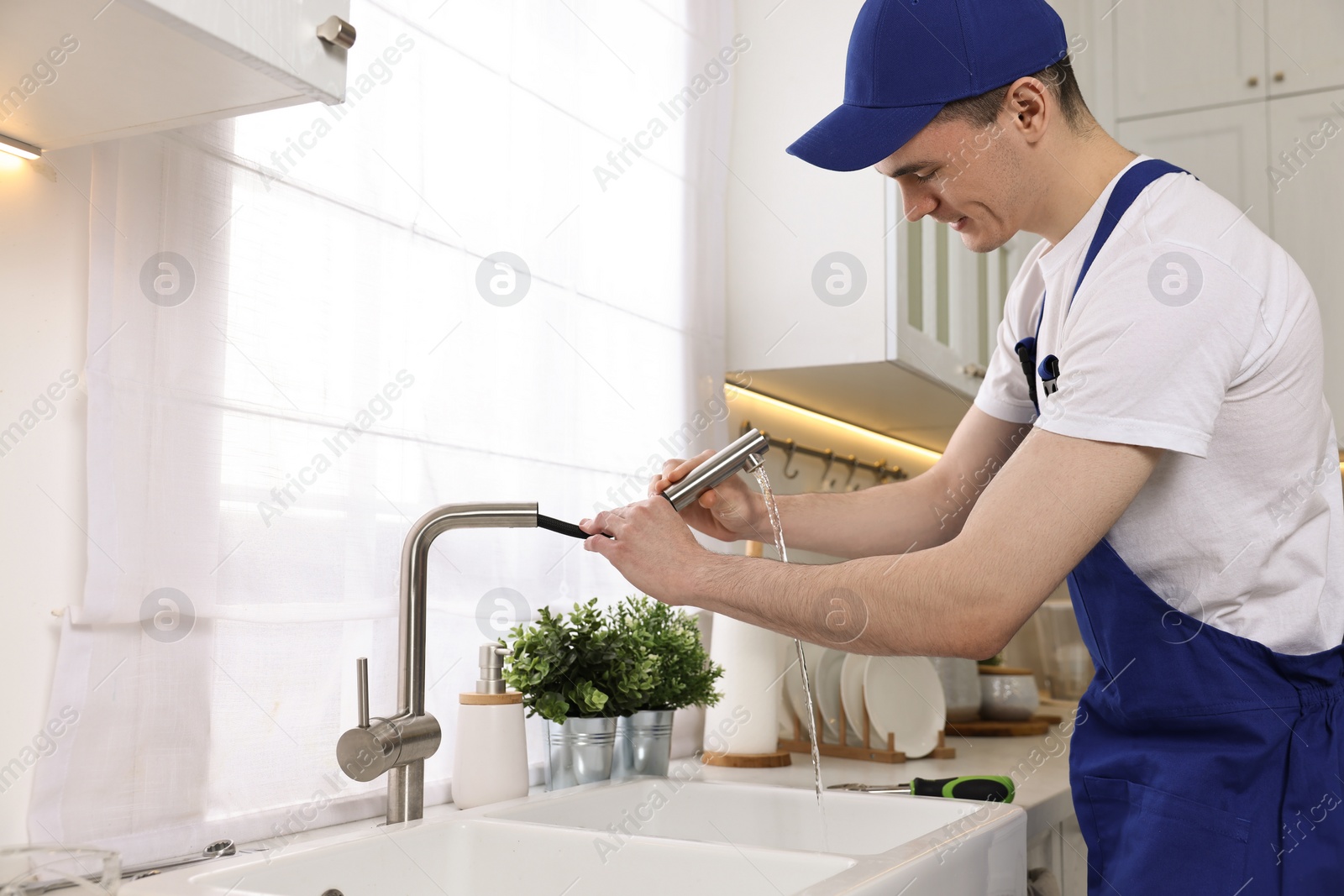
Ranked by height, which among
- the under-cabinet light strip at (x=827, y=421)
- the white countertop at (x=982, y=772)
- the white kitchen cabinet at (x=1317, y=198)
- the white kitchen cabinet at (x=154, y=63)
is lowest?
the white countertop at (x=982, y=772)

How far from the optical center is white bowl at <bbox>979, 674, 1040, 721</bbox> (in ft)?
7.53

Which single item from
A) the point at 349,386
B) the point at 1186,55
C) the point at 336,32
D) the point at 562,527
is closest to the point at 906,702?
the point at 562,527

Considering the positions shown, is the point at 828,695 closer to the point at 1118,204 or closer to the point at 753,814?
the point at 753,814

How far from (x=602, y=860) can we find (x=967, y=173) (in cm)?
74

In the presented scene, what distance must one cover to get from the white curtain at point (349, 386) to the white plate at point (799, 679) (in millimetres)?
376

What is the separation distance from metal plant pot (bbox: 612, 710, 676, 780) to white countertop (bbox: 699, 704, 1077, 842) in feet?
0.45

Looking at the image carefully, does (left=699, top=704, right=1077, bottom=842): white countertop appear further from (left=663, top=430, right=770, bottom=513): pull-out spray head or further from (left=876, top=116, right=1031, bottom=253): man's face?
(left=876, top=116, right=1031, bottom=253): man's face

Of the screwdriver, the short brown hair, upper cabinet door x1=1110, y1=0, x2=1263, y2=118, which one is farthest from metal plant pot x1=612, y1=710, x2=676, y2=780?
upper cabinet door x1=1110, y1=0, x2=1263, y2=118

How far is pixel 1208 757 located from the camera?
38.8 inches

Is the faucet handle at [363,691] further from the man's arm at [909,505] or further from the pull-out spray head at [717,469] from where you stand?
the man's arm at [909,505]

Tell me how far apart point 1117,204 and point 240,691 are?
0.93m

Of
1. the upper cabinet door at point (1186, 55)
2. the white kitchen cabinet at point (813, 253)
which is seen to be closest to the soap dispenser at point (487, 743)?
the white kitchen cabinet at point (813, 253)

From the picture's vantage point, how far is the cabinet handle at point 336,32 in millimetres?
792

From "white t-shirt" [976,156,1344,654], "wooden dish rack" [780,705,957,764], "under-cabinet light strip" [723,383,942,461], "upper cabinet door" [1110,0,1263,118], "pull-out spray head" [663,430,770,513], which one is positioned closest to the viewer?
"white t-shirt" [976,156,1344,654]
